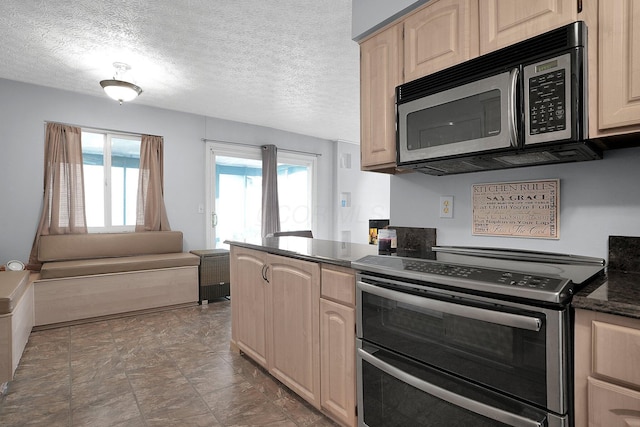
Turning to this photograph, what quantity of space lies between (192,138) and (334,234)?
10.2 feet

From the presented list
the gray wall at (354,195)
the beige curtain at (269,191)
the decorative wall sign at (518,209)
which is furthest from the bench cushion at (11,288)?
the gray wall at (354,195)

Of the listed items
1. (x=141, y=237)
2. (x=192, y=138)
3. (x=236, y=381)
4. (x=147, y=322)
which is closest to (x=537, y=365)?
(x=236, y=381)

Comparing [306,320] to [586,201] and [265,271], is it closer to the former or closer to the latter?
[265,271]

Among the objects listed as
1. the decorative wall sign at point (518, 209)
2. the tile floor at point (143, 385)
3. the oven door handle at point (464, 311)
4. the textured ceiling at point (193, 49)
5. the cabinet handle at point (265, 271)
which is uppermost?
the textured ceiling at point (193, 49)

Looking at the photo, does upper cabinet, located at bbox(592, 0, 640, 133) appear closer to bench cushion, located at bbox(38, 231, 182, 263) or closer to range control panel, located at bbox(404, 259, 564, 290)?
range control panel, located at bbox(404, 259, 564, 290)

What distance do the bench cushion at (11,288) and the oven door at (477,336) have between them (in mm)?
2302

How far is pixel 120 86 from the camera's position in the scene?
3125 millimetres

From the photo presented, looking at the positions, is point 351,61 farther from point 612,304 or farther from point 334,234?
point 334,234

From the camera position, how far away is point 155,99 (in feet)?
13.7

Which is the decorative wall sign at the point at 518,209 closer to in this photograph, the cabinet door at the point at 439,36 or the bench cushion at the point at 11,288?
the cabinet door at the point at 439,36

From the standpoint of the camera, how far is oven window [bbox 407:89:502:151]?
1385 millimetres

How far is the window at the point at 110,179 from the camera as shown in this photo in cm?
415

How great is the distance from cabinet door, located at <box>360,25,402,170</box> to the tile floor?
4.83ft

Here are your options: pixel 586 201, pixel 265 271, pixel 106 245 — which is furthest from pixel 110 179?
pixel 586 201
